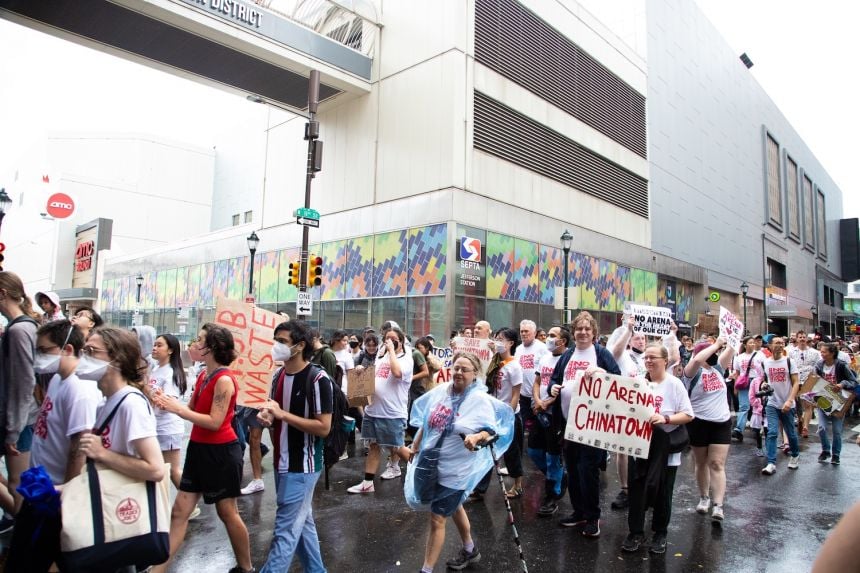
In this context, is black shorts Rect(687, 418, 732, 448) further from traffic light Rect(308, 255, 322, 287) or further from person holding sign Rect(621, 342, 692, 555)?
traffic light Rect(308, 255, 322, 287)

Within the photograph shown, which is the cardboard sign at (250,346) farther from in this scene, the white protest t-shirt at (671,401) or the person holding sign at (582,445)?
the white protest t-shirt at (671,401)

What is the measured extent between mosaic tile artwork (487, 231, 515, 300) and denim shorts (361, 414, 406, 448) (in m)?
13.4

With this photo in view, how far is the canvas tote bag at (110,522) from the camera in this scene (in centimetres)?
270

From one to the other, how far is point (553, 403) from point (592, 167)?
22118 mm

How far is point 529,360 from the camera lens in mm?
8195

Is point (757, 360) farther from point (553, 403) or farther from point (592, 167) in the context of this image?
point (592, 167)

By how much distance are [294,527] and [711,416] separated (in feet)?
15.4

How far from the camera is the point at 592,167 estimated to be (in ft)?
87.4

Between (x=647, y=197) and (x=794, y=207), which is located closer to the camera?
(x=647, y=197)

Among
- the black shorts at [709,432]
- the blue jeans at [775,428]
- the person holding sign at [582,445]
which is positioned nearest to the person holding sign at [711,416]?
the black shorts at [709,432]

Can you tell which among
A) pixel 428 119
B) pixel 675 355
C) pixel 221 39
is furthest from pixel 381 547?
pixel 221 39

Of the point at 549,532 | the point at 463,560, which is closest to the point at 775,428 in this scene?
the point at 549,532

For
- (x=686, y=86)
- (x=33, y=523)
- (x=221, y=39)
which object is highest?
(x=686, y=86)

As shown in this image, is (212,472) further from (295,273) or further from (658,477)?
(295,273)
